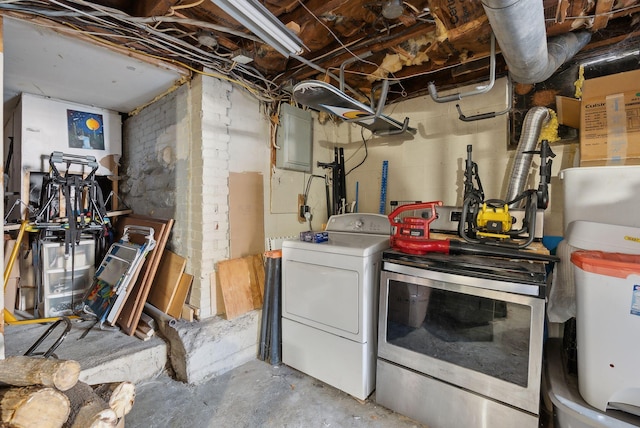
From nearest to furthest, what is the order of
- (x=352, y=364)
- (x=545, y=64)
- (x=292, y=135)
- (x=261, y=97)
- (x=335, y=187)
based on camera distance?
(x=545, y=64), (x=352, y=364), (x=261, y=97), (x=292, y=135), (x=335, y=187)

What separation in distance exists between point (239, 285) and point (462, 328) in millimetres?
1800

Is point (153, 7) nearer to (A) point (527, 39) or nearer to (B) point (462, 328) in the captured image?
(A) point (527, 39)

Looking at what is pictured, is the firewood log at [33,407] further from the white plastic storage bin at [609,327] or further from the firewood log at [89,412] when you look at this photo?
the white plastic storage bin at [609,327]

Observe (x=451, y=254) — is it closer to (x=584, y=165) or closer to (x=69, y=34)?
(x=584, y=165)

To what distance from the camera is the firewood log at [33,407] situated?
1062mm

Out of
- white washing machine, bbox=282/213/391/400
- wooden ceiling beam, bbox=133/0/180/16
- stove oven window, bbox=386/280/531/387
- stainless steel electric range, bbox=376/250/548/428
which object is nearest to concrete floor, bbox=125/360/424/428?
white washing machine, bbox=282/213/391/400

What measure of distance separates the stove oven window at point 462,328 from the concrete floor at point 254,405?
0.54 meters

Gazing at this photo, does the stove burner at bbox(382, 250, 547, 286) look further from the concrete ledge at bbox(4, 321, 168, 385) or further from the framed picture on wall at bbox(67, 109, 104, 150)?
the framed picture on wall at bbox(67, 109, 104, 150)

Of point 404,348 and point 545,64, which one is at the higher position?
point 545,64

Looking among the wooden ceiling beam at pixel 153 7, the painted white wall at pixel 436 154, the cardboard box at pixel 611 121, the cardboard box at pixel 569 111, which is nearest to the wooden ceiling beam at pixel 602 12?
the cardboard box at pixel 611 121

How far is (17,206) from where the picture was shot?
118 inches

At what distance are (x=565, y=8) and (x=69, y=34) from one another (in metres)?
3.02

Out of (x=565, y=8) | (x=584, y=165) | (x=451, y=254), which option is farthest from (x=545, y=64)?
(x=451, y=254)

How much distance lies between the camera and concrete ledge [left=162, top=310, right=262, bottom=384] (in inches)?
86.7
